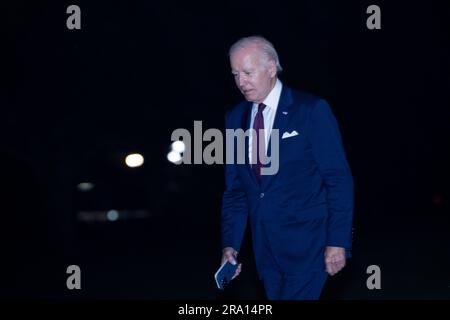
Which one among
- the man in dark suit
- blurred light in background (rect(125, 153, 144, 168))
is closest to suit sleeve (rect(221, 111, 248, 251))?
the man in dark suit

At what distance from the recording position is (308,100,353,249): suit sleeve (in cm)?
328

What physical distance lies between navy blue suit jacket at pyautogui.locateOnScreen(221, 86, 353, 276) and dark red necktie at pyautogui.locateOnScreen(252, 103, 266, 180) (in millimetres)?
42

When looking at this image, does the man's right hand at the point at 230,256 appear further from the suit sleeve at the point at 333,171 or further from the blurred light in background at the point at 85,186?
the blurred light in background at the point at 85,186

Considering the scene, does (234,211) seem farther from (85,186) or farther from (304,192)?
(85,186)

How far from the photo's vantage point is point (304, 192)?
336cm

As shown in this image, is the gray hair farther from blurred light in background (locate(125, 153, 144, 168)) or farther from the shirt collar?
blurred light in background (locate(125, 153, 144, 168))

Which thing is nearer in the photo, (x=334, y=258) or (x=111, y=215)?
(x=334, y=258)

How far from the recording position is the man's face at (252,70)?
11.0 feet

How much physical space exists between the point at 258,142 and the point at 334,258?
71 centimetres

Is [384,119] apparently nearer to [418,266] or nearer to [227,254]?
[418,266]

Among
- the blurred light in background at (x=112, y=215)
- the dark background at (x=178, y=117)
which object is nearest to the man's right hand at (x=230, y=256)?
the dark background at (x=178, y=117)

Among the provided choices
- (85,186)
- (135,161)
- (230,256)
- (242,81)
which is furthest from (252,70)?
(135,161)

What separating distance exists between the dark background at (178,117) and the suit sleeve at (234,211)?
2.72 meters

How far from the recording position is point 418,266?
30.8 feet
